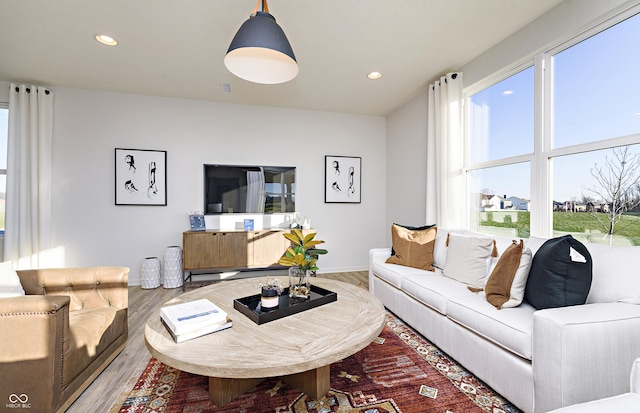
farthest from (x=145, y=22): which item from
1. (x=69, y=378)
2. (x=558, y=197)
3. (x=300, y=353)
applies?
(x=558, y=197)

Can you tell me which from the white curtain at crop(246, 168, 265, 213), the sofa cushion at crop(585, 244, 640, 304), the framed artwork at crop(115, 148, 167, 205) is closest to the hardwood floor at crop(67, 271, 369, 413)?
the framed artwork at crop(115, 148, 167, 205)

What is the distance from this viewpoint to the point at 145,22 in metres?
2.43

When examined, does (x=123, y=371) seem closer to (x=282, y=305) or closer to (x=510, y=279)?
(x=282, y=305)

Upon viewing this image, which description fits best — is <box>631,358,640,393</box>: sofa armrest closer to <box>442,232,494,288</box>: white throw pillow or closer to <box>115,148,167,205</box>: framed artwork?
<box>442,232,494,288</box>: white throw pillow

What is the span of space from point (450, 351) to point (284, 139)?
11.8 feet

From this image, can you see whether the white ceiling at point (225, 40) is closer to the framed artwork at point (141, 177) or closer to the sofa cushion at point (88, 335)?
the framed artwork at point (141, 177)

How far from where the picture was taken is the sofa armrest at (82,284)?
1929mm

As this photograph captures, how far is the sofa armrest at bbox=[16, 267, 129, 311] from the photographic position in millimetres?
1929

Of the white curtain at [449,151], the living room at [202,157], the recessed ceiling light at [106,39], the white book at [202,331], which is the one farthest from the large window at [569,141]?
the recessed ceiling light at [106,39]

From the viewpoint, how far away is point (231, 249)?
387 cm

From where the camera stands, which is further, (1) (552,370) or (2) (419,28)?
(2) (419,28)

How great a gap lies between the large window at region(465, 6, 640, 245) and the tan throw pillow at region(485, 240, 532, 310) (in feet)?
2.53

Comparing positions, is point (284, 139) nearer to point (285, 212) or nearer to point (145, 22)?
point (285, 212)

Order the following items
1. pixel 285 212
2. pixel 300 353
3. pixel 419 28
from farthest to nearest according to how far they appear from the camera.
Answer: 1. pixel 285 212
2. pixel 419 28
3. pixel 300 353
